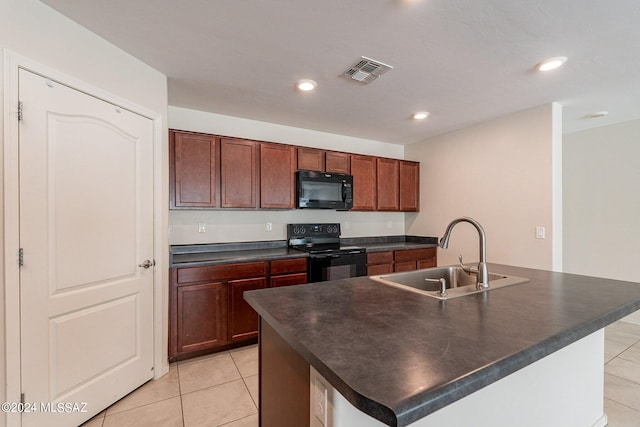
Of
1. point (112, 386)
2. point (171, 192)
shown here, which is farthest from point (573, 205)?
point (112, 386)

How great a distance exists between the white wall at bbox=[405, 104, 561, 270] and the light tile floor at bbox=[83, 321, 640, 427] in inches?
42.2

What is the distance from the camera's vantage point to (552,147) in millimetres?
2971

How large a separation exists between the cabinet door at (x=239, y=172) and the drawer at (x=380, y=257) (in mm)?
1573

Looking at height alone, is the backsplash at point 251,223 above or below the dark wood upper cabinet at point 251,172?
below

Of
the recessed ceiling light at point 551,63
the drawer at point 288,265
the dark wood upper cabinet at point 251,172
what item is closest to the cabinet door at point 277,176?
the dark wood upper cabinet at point 251,172

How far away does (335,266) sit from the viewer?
3.31 metres

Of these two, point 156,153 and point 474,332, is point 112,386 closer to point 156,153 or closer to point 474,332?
point 156,153

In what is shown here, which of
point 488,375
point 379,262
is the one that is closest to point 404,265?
point 379,262

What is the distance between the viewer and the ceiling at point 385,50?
1.66m

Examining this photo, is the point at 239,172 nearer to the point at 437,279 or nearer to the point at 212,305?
the point at 212,305

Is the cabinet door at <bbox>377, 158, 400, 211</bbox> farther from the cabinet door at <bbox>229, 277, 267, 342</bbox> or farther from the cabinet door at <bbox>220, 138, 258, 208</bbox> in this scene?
the cabinet door at <bbox>229, 277, 267, 342</bbox>

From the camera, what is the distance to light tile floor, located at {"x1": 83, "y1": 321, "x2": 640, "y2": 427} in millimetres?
1854

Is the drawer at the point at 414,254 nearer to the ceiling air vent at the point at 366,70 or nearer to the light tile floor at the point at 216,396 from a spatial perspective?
the light tile floor at the point at 216,396

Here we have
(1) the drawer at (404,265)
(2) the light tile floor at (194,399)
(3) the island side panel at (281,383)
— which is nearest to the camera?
(3) the island side panel at (281,383)
